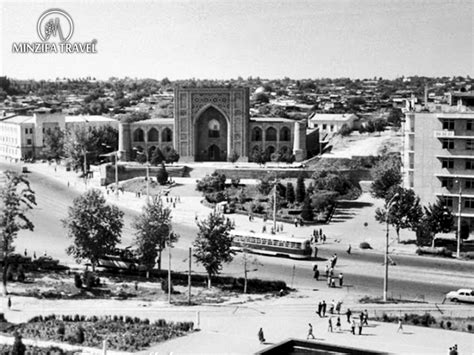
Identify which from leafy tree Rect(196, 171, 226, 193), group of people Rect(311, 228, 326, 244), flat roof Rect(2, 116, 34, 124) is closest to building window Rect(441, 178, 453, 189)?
group of people Rect(311, 228, 326, 244)

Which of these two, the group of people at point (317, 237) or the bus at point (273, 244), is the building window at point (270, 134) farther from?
the bus at point (273, 244)

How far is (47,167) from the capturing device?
9175 centimetres

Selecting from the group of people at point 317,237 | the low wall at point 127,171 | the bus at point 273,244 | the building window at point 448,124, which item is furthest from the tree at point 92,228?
the low wall at point 127,171

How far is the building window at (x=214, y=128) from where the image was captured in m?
86.3

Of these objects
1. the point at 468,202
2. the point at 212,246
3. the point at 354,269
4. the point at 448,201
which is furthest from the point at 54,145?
the point at 354,269

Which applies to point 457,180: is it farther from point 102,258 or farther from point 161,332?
point 161,332

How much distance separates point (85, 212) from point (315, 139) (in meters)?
48.4

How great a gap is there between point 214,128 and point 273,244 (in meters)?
36.5

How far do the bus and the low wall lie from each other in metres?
27.3

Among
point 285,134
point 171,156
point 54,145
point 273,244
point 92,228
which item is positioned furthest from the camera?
point 54,145

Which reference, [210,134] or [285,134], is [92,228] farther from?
[285,134]

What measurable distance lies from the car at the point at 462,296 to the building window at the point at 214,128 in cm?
4691

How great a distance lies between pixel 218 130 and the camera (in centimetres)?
8625

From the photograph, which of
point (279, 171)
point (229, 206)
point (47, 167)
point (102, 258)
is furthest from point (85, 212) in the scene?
point (47, 167)
